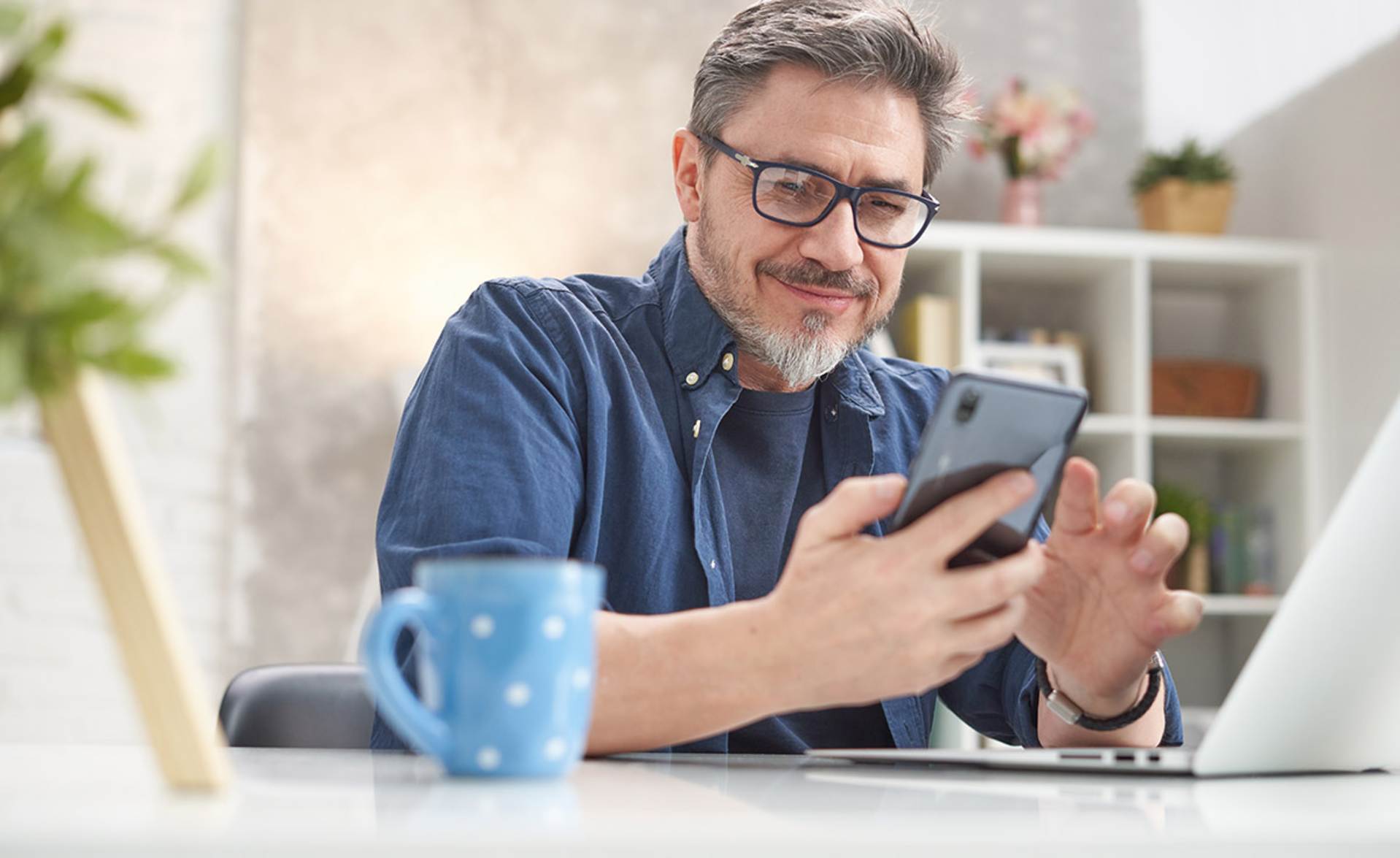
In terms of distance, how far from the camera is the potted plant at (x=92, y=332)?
47 cm

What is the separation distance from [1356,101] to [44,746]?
352 centimetres

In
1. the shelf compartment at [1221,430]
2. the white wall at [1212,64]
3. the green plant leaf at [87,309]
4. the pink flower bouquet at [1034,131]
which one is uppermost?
the white wall at [1212,64]

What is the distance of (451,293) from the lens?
359 centimetres

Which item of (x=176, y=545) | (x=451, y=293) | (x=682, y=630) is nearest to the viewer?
(x=682, y=630)

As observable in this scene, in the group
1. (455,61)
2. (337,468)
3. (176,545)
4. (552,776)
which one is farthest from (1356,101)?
(552,776)

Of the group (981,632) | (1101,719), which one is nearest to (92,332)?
(981,632)

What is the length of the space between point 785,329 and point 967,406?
85 cm

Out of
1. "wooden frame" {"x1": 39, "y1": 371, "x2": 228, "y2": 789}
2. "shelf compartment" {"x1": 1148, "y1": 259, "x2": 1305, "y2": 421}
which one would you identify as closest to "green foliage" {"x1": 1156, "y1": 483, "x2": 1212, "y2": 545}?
"shelf compartment" {"x1": 1148, "y1": 259, "x2": 1305, "y2": 421}

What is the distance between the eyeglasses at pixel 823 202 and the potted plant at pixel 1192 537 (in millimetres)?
2111

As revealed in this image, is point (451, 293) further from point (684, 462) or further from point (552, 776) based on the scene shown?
point (552, 776)

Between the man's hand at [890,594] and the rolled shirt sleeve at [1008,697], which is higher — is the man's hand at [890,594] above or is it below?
above

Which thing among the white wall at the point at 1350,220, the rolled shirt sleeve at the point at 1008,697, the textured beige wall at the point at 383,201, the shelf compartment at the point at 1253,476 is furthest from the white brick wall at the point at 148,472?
the white wall at the point at 1350,220

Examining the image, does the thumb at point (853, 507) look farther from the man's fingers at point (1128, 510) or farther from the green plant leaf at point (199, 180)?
the green plant leaf at point (199, 180)

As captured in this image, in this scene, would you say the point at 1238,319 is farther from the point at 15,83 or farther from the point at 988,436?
the point at 15,83
